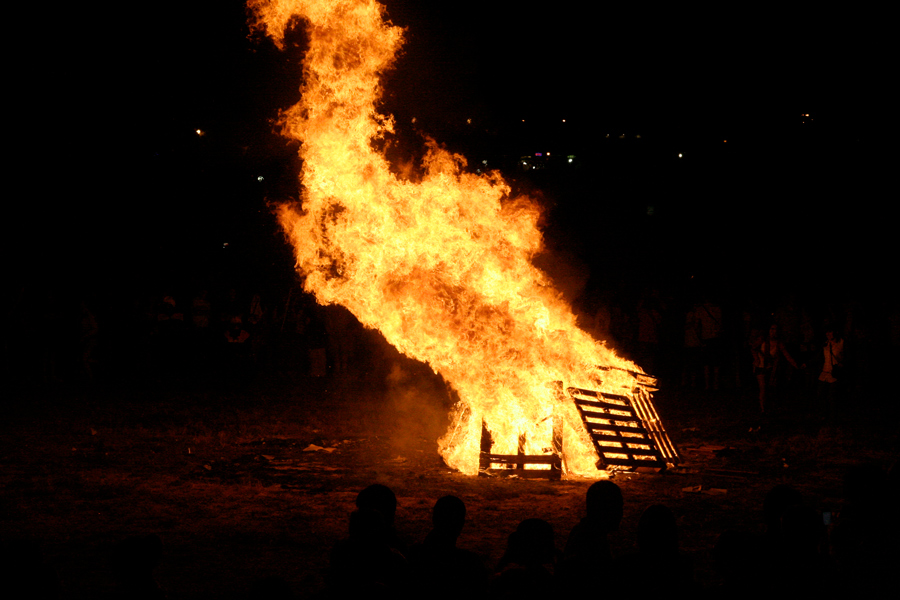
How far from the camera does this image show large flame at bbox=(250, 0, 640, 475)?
10.3m

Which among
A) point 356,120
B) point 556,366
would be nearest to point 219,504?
point 556,366

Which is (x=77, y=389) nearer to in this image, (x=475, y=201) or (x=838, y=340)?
(x=475, y=201)

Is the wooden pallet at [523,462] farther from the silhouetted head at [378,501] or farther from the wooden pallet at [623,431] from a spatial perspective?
the silhouetted head at [378,501]

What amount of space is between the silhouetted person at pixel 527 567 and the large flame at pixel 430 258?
19.6ft

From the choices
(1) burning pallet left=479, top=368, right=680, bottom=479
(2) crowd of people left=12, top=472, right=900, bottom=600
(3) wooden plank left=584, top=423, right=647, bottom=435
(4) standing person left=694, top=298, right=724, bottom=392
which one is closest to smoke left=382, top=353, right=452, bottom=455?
(1) burning pallet left=479, top=368, right=680, bottom=479

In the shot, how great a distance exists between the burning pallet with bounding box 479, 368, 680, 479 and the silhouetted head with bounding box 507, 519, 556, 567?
5713 millimetres

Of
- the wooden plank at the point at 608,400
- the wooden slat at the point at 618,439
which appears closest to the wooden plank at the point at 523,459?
the wooden slat at the point at 618,439

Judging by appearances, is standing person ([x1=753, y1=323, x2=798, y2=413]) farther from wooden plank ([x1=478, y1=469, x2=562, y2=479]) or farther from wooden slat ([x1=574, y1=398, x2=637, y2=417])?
wooden plank ([x1=478, y1=469, x2=562, y2=479])

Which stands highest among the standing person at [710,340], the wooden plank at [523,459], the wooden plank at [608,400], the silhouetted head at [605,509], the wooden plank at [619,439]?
the standing person at [710,340]

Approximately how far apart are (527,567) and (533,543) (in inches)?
6.1

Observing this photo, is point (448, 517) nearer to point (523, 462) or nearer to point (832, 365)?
point (523, 462)

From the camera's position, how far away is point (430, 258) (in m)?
11.0

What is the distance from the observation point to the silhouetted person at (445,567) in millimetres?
3906

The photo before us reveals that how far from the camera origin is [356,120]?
12.1 metres
